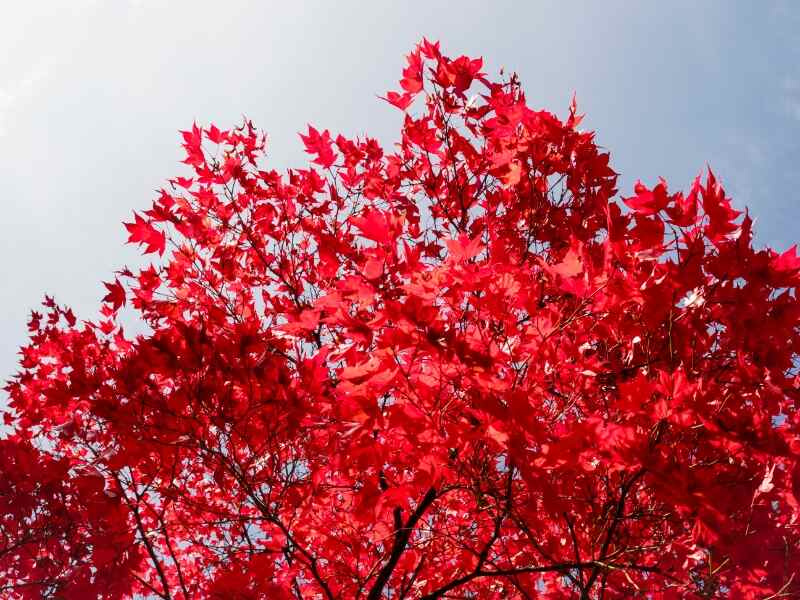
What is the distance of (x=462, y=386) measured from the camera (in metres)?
2.28

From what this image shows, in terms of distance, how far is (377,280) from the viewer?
7.01ft

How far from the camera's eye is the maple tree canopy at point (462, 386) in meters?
2.18

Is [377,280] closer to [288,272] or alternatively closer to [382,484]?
[382,484]

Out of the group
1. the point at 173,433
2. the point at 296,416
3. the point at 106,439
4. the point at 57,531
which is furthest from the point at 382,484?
the point at 57,531

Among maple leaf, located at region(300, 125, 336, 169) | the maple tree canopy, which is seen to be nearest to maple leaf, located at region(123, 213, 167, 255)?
the maple tree canopy

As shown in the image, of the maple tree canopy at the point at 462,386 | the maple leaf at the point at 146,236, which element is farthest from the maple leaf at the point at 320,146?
the maple leaf at the point at 146,236

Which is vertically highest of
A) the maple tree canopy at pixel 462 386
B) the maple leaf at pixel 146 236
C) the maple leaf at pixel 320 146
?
the maple leaf at pixel 320 146

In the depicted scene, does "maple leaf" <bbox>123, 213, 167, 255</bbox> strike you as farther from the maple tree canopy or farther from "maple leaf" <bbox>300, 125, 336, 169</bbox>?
"maple leaf" <bbox>300, 125, 336, 169</bbox>

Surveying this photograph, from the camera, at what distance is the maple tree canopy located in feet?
7.14

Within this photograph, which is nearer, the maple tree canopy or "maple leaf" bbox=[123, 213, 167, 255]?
the maple tree canopy

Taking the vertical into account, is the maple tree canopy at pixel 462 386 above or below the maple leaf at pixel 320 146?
below

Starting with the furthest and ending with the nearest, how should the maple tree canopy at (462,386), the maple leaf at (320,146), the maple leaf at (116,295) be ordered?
the maple leaf at (320,146), the maple leaf at (116,295), the maple tree canopy at (462,386)

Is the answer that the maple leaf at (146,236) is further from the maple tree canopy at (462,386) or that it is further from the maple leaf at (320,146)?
the maple leaf at (320,146)

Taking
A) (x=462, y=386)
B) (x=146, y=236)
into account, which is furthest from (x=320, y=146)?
(x=462, y=386)
